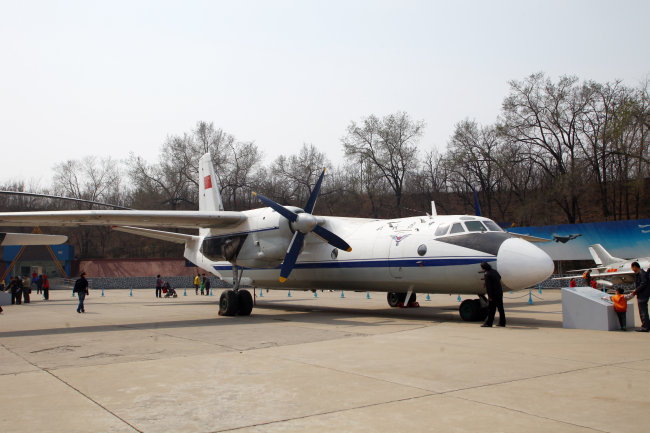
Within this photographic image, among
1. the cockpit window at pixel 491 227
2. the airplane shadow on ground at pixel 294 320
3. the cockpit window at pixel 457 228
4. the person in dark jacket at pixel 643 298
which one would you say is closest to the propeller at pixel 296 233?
the airplane shadow on ground at pixel 294 320

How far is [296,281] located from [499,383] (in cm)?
1292

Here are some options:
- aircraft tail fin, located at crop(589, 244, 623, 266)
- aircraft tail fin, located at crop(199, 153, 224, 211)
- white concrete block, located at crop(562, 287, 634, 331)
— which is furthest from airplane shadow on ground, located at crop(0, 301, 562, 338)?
aircraft tail fin, located at crop(589, 244, 623, 266)

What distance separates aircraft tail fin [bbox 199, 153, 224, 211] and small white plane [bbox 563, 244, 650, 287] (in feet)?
64.3

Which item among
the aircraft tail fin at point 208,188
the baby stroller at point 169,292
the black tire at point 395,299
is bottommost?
the baby stroller at point 169,292

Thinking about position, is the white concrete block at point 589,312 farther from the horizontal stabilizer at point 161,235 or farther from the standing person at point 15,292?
the standing person at point 15,292

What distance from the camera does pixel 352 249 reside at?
17.0 metres

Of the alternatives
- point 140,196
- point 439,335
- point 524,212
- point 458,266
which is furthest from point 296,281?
point 140,196

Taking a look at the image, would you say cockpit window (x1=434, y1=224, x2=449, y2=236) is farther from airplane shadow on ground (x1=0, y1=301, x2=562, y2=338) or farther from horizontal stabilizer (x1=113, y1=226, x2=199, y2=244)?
horizontal stabilizer (x1=113, y1=226, x2=199, y2=244)

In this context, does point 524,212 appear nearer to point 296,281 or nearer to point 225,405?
point 296,281

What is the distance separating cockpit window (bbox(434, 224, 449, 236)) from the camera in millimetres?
14644

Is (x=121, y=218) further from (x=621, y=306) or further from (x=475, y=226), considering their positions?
(x=621, y=306)

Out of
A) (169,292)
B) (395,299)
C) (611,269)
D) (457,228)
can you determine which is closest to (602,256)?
(611,269)

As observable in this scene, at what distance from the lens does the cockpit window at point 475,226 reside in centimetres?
1423

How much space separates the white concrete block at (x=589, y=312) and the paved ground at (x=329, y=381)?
2.46ft
